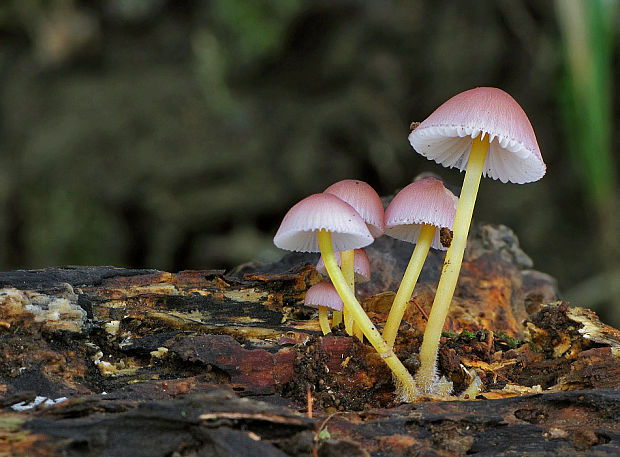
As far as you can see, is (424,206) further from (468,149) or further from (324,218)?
(468,149)

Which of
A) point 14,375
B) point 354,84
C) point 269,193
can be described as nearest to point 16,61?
point 269,193

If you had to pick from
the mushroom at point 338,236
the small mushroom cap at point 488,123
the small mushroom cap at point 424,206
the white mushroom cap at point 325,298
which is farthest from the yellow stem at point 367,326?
the small mushroom cap at point 488,123

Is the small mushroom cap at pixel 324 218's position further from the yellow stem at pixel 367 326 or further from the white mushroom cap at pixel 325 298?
the white mushroom cap at pixel 325 298

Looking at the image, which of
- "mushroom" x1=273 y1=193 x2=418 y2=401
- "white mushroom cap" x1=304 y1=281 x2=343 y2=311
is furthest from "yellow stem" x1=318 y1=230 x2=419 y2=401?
"white mushroom cap" x1=304 y1=281 x2=343 y2=311

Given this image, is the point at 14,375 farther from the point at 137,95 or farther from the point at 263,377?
the point at 137,95

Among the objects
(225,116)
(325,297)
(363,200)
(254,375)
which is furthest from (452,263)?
(225,116)

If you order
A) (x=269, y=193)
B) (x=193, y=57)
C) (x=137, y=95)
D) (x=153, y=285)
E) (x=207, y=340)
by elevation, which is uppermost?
(x=193, y=57)

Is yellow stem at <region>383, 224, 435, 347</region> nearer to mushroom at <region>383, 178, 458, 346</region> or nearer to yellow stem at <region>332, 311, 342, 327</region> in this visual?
mushroom at <region>383, 178, 458, 346</region>
